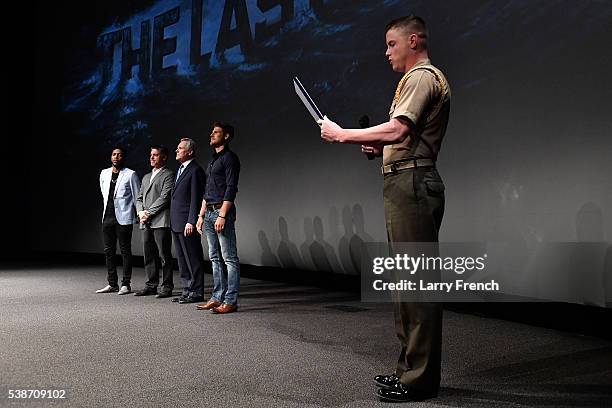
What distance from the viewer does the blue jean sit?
3803 millimetres

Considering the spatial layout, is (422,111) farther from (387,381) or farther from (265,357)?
(265,357)

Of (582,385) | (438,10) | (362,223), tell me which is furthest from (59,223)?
(582,385)

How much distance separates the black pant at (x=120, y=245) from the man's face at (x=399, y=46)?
11.6 ft

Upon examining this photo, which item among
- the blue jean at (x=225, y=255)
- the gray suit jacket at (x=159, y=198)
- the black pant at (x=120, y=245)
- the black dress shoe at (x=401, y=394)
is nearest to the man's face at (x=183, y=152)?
the gray suit jacket at (x=159, y=198)

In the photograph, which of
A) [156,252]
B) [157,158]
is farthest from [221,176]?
[156,252]

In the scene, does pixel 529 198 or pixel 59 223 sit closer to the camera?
pixel 529 198

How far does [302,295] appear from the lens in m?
4.88

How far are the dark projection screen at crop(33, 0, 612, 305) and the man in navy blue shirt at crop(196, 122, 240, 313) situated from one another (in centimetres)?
138

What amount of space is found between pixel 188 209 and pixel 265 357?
1989 mm

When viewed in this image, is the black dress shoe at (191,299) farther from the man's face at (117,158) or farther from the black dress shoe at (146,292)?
the man's face at (117,158)

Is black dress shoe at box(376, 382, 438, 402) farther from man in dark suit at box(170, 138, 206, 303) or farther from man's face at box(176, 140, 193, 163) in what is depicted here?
man's face at box(176, 140, 193, 163)

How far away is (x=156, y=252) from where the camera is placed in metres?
4.88

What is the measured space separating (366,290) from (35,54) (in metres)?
7.69

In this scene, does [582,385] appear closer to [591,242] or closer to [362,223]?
[591,242]
